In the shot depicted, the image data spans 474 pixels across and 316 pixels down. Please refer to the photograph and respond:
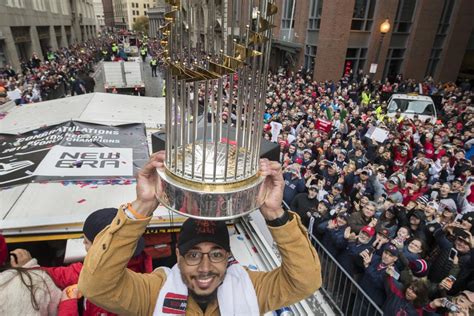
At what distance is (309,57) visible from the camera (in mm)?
21734

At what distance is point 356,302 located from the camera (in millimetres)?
4293

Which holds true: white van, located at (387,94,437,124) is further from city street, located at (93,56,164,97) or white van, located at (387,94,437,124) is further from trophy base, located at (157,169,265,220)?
city street, located at (93,56,164,97)

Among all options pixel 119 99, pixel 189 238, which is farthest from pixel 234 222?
pixel 119 99

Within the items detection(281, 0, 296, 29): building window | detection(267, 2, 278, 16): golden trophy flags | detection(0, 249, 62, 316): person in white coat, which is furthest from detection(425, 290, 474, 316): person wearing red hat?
detection(281, 0, 296, 29): building window

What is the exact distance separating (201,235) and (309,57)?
71.6 ft

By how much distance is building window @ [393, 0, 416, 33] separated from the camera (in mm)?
20312

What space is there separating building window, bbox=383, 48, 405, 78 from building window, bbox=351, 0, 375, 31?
2944 millimetres

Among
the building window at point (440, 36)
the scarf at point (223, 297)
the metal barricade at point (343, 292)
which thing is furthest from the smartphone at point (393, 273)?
the building window at point (440, 36)

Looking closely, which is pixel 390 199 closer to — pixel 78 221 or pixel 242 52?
pixel 78 221

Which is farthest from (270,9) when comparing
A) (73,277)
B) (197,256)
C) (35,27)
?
(35,27)

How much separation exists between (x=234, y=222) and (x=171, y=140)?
8.89 feet

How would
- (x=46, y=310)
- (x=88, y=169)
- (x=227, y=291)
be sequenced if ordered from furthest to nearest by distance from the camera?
(x=88, y=169)
(x=46, y=310)
(x=227, y=291)

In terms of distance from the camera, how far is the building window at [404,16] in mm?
20312

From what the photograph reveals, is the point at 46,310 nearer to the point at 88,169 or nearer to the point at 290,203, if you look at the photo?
the point at 88,169
